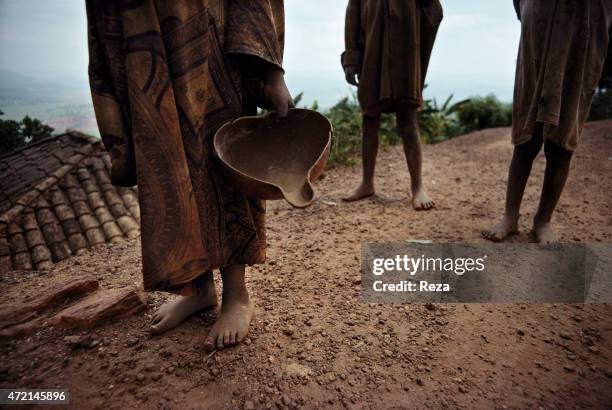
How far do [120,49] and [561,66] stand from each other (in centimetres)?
205

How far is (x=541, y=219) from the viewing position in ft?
7.79

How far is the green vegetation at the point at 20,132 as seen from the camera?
3.66 meters

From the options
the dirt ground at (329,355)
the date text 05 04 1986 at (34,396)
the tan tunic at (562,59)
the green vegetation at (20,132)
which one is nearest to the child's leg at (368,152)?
the dirt ground at (329,355)

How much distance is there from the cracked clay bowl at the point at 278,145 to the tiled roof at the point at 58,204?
1.92 metres

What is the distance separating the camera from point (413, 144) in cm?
300

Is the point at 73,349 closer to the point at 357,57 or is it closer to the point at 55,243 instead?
the point at 55,243

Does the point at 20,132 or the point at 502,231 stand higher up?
the point at 20,132

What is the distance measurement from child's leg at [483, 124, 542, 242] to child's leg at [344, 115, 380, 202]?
1082 millimetres

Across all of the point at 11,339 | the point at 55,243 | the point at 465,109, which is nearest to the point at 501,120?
the point at 465,109

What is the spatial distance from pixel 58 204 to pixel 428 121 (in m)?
5.64

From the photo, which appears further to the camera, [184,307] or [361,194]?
[361,194]

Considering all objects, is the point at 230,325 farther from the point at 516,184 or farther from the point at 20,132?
the point at 20,132

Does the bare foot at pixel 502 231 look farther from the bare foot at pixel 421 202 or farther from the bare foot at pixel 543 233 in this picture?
the bare foot at pixel 421 202

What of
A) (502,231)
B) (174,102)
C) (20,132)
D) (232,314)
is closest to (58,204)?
(20,132)
